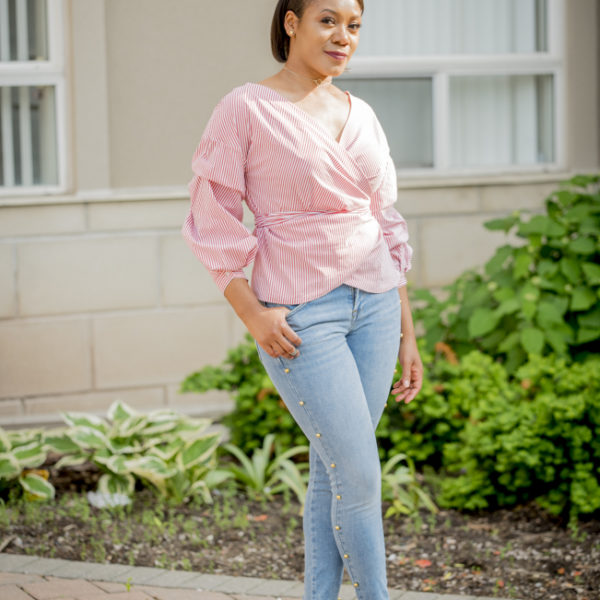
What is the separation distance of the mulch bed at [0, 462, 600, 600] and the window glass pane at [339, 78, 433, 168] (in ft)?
8.67

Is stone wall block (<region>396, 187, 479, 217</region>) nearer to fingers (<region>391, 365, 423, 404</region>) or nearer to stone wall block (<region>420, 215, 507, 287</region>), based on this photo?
stone wall block (<region>420, 215, 507, 287</region>)

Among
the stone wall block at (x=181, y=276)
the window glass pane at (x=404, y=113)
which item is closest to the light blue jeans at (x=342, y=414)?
the stone wall block at (x=181, y=276)

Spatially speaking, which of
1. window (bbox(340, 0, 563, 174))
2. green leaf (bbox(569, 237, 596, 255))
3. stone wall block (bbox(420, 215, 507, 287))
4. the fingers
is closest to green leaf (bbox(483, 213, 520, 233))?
green leaf (bbox(569, 237, 596, 255))

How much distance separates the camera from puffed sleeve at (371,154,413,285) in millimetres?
2592

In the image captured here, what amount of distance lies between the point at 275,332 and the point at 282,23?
82cm

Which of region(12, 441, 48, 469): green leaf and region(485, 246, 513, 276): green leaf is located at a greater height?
region(485, 246, 513, 276): green leaf

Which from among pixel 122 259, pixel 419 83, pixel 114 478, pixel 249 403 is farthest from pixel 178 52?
pixel 114 478

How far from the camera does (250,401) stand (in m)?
4.58

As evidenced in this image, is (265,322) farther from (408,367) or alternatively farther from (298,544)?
(298,544)

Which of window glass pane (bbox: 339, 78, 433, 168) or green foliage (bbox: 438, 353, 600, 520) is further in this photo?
window glass pane (bbox: 339, 78, 433, 168)

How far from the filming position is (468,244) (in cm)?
579

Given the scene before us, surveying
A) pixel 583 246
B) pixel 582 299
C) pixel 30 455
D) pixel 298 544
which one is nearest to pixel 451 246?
pixel 583 246

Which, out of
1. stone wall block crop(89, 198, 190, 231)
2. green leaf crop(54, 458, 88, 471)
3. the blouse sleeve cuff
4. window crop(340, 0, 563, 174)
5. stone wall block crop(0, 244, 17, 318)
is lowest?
green leaf crop(54, 458, 88, 471)

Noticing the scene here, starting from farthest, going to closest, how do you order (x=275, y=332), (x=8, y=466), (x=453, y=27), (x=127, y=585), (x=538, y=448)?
(x=453, y=27) < (x=8, y=466) < (x=538, y=448) < (x=127, y=585) < (x=275, y=332)
